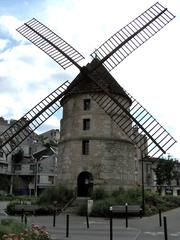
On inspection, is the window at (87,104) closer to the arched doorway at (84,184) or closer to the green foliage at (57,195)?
the arched doorway at (84,184)

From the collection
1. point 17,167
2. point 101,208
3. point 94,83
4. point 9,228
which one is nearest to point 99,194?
point 101,208

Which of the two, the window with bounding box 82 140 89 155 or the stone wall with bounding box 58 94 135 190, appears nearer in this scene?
the stone wall with bounding box 58 94 135 190

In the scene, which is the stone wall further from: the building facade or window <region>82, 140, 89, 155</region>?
the building facade

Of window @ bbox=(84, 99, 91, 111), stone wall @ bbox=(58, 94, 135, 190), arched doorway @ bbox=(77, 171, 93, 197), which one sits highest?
window @ bbox=(84, 99, 91, 111)

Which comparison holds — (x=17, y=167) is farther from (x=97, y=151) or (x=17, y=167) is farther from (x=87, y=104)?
(x=97, y=151)

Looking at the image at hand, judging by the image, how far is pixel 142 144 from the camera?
27.6 metres

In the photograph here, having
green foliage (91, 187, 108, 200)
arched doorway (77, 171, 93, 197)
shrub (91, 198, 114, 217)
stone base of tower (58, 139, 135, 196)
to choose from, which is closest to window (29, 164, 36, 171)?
stone base of tower (58, 139, 135, 196)

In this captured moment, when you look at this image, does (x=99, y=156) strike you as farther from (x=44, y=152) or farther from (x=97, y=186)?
(x=44, y=152)

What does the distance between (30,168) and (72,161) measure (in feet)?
179

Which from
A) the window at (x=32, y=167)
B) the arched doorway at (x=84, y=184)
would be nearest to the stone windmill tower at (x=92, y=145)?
the arched doorway at (x=84, y=184)

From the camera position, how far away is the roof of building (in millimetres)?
30669

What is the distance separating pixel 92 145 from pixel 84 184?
3462mm

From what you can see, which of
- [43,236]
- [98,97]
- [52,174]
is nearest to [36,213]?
[98,97]

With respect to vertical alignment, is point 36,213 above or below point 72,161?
below
